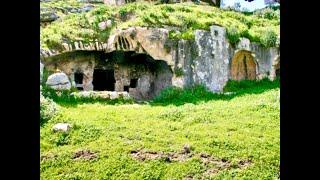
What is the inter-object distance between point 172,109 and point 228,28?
17.7ft

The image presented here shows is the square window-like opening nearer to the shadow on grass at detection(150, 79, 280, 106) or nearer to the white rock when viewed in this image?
the shadow on grass at detection(150, 79, 280, 106)

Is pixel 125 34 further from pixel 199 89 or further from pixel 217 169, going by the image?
pixel 217 169

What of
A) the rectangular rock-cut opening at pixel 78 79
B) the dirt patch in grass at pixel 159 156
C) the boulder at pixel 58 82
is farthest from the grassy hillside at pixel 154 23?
the dirt patch in grass at pixel 159 156

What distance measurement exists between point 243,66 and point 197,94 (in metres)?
3.29

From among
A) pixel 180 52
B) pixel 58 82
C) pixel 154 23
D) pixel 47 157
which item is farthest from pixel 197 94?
pixel 47 157

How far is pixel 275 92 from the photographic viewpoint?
1448 centimetres

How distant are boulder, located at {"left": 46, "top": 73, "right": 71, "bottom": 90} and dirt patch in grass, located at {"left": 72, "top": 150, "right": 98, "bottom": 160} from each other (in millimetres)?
4815

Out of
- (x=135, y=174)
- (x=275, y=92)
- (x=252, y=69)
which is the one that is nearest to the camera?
(x=135, y=174)

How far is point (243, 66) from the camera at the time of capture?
17.8 metres

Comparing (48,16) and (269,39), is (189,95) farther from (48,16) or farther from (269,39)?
(48,16)

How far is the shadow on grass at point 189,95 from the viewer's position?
13633 mm

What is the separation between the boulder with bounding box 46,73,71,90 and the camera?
1407cm

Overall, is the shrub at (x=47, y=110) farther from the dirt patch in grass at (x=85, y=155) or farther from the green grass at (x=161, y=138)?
the dirt patch in grass at (x=85, y=155)
